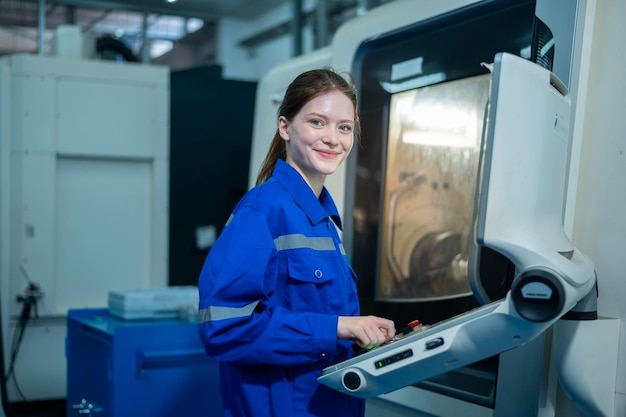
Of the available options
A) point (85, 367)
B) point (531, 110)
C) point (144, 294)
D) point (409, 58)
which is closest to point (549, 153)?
point (531, 110)

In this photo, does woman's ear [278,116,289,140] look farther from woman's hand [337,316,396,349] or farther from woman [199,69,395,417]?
woman's hand [337,316,396,349]

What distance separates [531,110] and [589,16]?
0.41m

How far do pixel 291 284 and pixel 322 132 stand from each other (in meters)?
0.30

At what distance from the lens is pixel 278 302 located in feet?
4.42

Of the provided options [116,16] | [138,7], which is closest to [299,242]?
[138,7]

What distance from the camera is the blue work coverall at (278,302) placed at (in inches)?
49.6

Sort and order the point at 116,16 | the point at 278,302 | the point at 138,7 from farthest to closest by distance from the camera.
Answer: the point at 116,16, the point at 138,7, the point at 278,302

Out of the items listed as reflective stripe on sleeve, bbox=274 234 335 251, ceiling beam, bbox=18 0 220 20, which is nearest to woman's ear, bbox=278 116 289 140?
reflective stripe on sleeve, bbox=274 234 335 251

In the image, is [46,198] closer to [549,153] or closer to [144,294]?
[144,294]

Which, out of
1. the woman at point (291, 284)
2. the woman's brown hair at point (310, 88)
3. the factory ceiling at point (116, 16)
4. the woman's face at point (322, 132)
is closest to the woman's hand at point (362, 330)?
the woman at point (291, 284)

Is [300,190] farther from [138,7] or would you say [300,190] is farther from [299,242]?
[138,7]

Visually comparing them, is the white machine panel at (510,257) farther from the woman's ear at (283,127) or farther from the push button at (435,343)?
the woman's ear at (283,127)

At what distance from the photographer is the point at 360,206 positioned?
2238 mm

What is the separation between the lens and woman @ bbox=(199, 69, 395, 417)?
126cm
